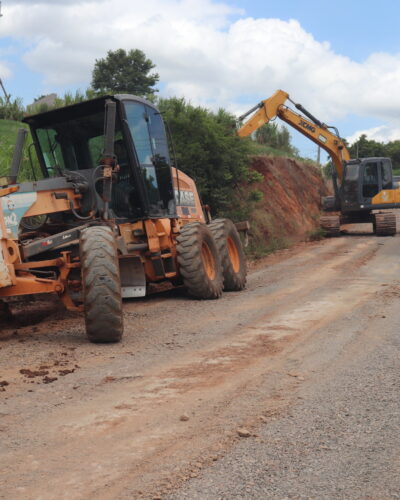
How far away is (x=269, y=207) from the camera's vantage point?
27.3m

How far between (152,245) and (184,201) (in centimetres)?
181

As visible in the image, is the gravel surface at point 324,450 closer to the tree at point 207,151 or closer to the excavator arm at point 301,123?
the tree at point 207,151

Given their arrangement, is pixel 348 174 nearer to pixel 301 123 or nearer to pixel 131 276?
pixel 301 123

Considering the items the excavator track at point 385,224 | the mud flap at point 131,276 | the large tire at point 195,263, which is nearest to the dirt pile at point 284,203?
the excavator track at point 385,224

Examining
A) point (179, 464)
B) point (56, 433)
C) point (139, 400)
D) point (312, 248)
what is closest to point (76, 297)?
point (139, 400)

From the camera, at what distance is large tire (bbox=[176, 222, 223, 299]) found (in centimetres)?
1047

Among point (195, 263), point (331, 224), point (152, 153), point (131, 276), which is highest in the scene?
point (152, 153)

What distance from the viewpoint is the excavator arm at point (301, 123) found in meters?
24.0

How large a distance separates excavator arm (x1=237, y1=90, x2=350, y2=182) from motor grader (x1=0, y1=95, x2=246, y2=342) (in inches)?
492

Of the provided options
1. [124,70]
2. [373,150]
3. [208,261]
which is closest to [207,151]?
[208,261]

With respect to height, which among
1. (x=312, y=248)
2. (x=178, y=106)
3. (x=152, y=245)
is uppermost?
(x=178, y=106)

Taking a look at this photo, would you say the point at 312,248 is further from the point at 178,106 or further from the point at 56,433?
the point at 56,433

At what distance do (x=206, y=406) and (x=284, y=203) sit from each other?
24637mm

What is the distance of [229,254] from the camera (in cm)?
Answer: 1220
